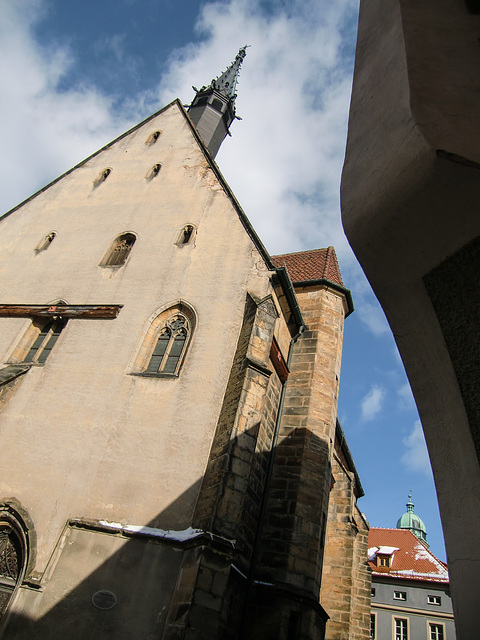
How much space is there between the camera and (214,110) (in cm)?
2100

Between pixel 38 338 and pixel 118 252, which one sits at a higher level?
pixel 118 252

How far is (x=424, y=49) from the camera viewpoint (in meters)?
2.34

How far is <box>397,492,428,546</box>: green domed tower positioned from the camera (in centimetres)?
5419

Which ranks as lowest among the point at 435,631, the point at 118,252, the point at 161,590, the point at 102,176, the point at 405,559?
the point at 161,590

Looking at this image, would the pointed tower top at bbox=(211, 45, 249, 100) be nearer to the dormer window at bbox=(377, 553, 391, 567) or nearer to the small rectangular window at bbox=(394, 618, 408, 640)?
the dormer window at bbox=(377, 553, 391, 567)

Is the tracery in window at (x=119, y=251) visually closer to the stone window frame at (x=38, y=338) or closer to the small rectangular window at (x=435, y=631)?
the stone window frame at (x=38, y=338)

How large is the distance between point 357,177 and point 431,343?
104 cm

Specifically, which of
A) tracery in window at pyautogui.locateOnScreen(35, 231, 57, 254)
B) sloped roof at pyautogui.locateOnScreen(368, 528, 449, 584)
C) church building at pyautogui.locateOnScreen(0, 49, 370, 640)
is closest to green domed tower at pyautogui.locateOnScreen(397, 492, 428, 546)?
sloped roof at pyautogui.locateOnScreen(368, 528, 449, 584)

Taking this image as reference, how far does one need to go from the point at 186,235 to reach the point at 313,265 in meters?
3.37

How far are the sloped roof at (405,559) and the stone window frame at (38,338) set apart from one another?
2356 centimetres

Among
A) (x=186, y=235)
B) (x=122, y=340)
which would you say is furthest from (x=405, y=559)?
(x=122, y=340)

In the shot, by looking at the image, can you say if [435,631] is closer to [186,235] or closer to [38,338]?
[186,235]

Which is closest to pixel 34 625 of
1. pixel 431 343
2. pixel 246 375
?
pixel 246 375

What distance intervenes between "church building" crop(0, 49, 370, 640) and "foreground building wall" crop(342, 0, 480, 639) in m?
4.26
